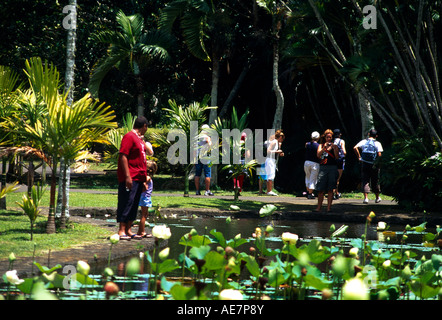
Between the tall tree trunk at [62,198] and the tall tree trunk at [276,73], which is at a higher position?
the tall tree trunk at [276,73]

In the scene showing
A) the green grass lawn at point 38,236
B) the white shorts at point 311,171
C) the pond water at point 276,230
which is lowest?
the pond water at point 276,230

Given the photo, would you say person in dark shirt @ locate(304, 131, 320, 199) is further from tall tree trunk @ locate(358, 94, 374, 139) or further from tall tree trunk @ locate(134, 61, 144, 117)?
tall tree trunk @ locate(134, 61, 144, 117)

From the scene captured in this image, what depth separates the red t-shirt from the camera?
8.60 m

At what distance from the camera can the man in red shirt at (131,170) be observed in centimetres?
860

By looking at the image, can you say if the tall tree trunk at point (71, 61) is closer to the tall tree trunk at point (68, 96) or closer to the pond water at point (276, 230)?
the tall tree trunk at point (68, 96)

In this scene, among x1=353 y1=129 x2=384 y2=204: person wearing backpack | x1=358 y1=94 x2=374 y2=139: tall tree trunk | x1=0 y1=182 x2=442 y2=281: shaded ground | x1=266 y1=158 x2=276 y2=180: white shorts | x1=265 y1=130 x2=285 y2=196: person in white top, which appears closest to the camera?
x1=0 y1=182 x2=442 y2=281: shaded ground

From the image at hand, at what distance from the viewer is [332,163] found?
44.2 feet

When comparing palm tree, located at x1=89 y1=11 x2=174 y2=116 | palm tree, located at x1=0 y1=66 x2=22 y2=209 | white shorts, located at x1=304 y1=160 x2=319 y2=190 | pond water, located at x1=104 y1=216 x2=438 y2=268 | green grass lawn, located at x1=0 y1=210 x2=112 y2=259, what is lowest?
pond water, located at x1=104 y1=216 x2=438 y2=268

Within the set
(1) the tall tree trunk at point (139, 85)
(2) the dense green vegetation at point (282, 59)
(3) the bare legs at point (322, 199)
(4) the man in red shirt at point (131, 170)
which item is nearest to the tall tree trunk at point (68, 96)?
(4) the man in red shirt at point (131, 170)

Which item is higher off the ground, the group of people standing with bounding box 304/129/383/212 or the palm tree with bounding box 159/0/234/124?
the palm tree with bounding box 159/0/234/124

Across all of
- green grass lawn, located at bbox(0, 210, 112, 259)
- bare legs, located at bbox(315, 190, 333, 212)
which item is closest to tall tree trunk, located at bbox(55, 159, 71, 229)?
green grass lawn, located at bbox(0, 210, 112, 259)

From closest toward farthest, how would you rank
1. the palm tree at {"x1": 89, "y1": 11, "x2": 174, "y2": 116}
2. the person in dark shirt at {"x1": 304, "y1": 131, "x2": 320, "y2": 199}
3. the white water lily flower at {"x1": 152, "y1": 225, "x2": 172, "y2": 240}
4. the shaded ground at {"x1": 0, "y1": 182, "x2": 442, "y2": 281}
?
the white water lily flower at {"x1": 152, "y1": 225, "x2": 172, "y2": 240} → the shaded ground at {"x1": 0, "y1": 182, "x2": 442, "y2": 281} → the person in dark shirt at {"x1": 304, "y1": 131, "x2": 320, "y2": 199} → the palm tree at {"x1": 89, "y1": 11, "x2": 174, "y2": 116}

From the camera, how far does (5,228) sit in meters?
8.96

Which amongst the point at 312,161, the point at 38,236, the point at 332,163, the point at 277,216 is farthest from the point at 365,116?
the point at 38,236
